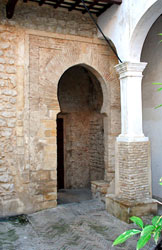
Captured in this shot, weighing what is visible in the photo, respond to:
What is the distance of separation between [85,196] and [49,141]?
257cm

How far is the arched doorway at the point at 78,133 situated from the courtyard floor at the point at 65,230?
103 inches

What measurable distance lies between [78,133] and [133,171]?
3.72m

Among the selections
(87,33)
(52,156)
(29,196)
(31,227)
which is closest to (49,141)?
(52,156)

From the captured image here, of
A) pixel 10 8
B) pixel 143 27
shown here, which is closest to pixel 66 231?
pixel 143 27

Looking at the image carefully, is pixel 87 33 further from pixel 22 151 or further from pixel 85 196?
pixel 85 196

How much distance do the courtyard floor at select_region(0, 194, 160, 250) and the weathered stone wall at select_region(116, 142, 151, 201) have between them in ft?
2.02

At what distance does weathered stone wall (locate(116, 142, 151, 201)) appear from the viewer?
578cm

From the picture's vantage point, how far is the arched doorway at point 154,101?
290 inches

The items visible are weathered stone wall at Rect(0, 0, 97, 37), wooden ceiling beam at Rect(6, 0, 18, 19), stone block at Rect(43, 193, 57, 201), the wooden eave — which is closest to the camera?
wooden ceiling beam at Rect(6, 0, 18, 19)

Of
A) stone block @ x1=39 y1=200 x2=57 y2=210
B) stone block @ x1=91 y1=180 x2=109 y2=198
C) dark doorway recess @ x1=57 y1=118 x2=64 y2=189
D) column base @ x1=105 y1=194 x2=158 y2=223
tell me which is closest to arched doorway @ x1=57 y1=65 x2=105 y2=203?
dark doorway recess @ x1=57 y1=118 x2=64 y2=189

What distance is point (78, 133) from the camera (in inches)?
362

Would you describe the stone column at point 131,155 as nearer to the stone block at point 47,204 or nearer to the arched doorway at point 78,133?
the stone block at point 47,204

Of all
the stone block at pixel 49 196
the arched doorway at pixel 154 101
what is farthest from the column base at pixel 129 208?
the arched doorway at pixel 154 101

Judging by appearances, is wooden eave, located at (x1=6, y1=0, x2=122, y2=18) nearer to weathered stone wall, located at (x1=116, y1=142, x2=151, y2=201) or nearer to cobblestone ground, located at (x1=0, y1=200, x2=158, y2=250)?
weathered stone wall, located at (x1=116, y1=142, x2=151, y2=201)
